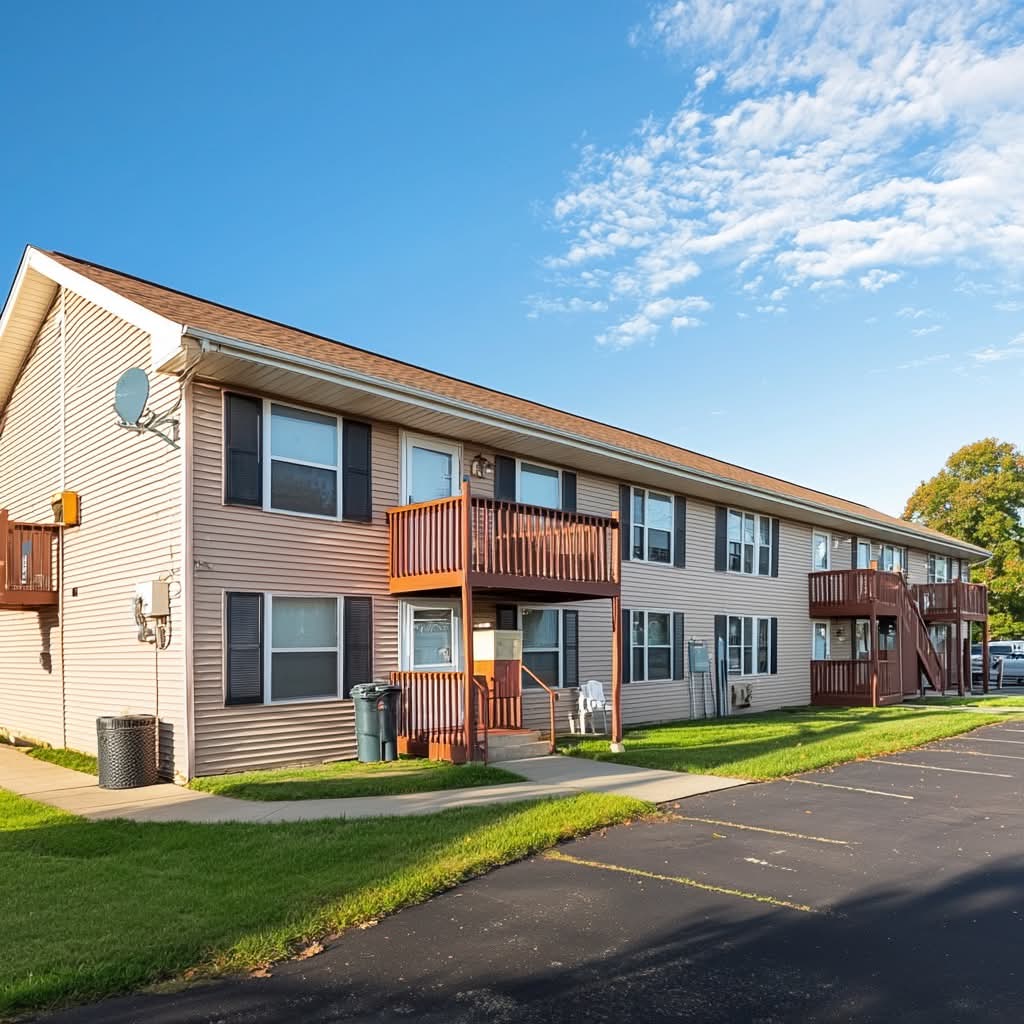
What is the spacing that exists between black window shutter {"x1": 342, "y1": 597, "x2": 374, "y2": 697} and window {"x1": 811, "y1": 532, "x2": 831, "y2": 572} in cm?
1595

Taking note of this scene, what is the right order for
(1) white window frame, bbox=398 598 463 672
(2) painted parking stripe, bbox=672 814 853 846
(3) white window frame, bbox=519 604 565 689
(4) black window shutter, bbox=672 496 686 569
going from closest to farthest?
(2) painted parking stripe, bbox=672 814 853 846, (1) white window frame, bbox=398 598 463 672, (3) white window frame, bbox=519 604 565 689, (4) black window shutter, bbox=672 496 686 569

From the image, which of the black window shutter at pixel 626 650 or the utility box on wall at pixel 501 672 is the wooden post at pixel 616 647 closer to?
the utility box on wall at pixel 501 672

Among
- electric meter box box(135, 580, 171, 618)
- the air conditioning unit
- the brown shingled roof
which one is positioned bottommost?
the air conditioning unit

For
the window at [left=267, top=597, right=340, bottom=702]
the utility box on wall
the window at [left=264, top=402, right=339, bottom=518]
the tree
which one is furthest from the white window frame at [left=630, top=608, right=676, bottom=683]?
the tree

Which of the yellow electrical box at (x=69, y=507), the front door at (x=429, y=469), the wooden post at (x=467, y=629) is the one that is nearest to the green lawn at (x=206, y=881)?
the wooden post at (x=467, y=629)

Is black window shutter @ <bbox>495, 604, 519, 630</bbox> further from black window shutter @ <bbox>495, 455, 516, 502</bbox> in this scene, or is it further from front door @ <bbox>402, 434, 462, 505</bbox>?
front door @ <bbox>402, 434, 462, 505</bbox>

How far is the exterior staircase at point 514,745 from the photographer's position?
41.5 ft

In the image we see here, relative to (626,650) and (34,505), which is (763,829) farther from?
(34,505)

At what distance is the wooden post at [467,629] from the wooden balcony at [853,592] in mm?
15033

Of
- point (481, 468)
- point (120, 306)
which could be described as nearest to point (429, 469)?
point (481, 468)

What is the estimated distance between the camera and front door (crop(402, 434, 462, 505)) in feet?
45.9

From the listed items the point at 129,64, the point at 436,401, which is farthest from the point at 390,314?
the point at 436,401

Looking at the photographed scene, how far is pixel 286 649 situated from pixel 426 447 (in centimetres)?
398

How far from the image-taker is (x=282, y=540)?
1212cm
